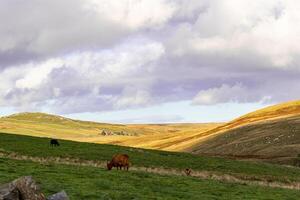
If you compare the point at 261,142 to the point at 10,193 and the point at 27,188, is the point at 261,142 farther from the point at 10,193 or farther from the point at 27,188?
the point at 10,193

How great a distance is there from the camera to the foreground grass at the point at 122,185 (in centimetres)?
2788

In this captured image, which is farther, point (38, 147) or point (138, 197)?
point (38, 147)

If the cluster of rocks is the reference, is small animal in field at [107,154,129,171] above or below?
above

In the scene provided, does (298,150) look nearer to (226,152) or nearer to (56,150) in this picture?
(226,152)

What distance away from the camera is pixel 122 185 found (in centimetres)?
3114

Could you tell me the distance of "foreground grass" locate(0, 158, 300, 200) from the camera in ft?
91.5

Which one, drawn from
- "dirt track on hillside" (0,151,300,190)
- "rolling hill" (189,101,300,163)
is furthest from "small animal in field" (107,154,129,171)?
"rolling hill" (189,101,300,163)

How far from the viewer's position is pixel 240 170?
180 feet

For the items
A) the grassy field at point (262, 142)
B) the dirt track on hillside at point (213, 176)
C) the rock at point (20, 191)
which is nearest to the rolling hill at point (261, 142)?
the grassy field at point (262, 142)

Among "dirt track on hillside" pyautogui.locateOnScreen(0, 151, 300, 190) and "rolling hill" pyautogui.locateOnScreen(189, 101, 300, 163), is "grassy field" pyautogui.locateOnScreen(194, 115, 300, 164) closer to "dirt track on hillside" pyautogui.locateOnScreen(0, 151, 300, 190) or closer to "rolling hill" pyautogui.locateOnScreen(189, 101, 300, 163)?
"rolling hill" pyautogui.locateOnScreen(189, 101, 300, 163)

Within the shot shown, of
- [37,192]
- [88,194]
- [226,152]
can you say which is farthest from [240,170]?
[226,152]

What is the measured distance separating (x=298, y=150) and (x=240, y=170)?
1208 inches

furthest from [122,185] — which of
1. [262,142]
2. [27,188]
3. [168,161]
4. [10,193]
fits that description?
[262,142]

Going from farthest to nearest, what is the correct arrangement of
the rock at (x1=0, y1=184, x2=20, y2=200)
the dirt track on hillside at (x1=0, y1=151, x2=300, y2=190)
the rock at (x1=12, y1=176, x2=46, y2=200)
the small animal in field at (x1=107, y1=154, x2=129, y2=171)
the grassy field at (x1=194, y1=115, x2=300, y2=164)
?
the grassy field at (x1=194, y1=115, x2=300, y2=164) < the dirt track on hillside at (x1=0, y1=151, x2=300, y2=190) < the small animal in field at (x1=107, y1=154, x2=129, y2=171) < the rock at (x1=12, y1=176, x2=46, y2=200) < the rock at (x1=0, y1=184, x2=20, y2=200)
